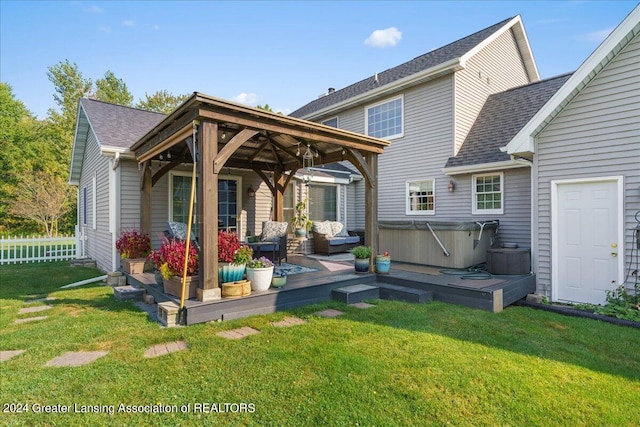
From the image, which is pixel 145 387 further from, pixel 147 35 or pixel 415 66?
pixel 147 35

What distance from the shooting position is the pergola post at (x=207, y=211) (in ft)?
14.2

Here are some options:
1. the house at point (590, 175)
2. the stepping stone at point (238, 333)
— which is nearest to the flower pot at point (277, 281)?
the stepping stone at point (238, 333)

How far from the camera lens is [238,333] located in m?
3.97

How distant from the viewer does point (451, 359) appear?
3260mm

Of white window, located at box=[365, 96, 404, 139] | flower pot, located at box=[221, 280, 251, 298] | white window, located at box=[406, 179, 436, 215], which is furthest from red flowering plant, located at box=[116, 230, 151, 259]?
white window, located at box=[365, 96, 404, 139]

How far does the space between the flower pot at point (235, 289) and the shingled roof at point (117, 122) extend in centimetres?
465

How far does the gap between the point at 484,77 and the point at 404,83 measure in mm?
2558

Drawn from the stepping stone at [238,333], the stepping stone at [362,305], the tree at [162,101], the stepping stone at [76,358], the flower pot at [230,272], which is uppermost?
the tree at [162,101]

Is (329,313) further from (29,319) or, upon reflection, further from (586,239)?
(586,239)

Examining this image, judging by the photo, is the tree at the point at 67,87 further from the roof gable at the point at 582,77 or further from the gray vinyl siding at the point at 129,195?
the roof gable at the point at 582,77

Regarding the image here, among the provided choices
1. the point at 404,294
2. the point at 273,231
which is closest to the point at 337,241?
the point at 273,231

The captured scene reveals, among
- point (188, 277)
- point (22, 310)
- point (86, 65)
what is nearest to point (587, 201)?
point (188, 277)

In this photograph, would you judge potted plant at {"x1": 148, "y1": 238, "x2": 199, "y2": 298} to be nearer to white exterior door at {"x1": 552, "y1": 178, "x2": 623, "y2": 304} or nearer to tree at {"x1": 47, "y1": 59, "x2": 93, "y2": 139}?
white exterior door at {"x1": 552, "y1": 178, "x2": 623, "y2": 304}

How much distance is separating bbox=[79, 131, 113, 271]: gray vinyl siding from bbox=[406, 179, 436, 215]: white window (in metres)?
7.97
